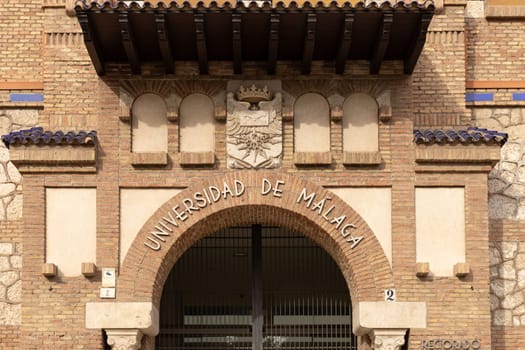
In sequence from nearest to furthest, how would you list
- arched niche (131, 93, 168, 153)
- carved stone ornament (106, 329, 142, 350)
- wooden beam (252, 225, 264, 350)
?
carved stone ornament (106, 329, 142, 350) < arched niche (131, 93, 168, 153) < wooden beam (252, 225, 264, 350)

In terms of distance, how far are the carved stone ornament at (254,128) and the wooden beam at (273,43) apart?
12.5 inches

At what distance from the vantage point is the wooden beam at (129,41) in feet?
49.5

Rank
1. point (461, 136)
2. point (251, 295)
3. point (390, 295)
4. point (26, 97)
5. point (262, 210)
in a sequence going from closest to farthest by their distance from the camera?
point (390, 295) < point (461, 136) < point (262, 210) < point (26, 97) < point (251, 295)

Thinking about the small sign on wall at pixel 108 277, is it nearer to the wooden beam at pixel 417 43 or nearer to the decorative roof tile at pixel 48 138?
the decorative roof tile at pixel 48 138

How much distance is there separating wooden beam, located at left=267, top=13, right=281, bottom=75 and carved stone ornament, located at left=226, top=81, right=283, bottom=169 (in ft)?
1.04

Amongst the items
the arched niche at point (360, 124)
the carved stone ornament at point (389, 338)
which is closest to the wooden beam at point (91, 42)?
the arched niche at point (360, 124)

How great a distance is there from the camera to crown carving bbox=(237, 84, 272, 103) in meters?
15.9

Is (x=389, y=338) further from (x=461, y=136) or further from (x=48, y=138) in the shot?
(x=48, y=138)

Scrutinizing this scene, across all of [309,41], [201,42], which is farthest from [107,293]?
[309,41]

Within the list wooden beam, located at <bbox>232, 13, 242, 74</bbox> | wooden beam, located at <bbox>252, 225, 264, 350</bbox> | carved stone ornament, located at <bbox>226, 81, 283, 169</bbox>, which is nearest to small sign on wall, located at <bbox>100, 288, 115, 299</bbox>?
carved stone ornament, located at <bbox>226, 81, 283, 169</bbox>

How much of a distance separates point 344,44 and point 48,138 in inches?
167

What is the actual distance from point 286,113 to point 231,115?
2.52 feet

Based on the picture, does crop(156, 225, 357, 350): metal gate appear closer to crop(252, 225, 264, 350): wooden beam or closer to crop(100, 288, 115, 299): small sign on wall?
crop(252, 225, 264, 350): wooden beam

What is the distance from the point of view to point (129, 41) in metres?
15.4
